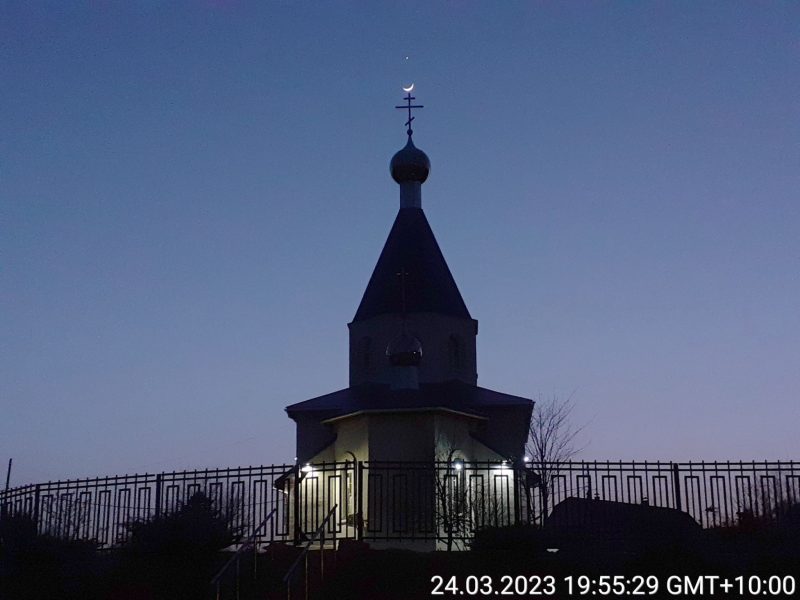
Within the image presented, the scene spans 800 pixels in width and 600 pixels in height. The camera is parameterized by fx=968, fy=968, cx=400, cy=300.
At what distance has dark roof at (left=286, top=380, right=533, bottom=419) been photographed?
25.3 m

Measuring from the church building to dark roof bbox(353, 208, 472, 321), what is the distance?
3cm

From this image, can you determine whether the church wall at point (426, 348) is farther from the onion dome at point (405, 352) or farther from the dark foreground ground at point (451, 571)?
the dark foreground ground at point (451, 571)

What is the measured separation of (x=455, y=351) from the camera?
96.9 ft

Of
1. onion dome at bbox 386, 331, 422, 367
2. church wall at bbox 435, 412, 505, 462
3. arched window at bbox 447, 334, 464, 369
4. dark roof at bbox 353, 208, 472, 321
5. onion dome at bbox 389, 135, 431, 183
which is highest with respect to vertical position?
onion dome at bbox 389, 135, 431, 183

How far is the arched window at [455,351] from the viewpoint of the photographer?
29328 mm

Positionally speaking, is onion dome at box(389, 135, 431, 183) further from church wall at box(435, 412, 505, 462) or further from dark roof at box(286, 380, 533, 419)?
church wall at box(435, 412, 505, 462)

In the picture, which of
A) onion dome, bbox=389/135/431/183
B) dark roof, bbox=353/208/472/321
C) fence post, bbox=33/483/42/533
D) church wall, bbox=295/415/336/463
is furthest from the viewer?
onion dome, bbox=389/135/431/183

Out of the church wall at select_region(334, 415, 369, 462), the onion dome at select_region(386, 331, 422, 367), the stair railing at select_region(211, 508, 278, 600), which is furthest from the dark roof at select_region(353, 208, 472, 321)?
the stair railing at select_region(211, 508, 278, 600)

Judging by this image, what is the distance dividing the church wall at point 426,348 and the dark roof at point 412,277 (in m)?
0.32

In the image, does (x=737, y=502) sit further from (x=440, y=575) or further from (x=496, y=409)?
(x=496, y=409)

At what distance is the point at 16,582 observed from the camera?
1177 cm

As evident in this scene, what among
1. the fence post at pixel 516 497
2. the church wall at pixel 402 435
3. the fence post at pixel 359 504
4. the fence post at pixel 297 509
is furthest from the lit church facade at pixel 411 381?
the fence post at pixel 516 497

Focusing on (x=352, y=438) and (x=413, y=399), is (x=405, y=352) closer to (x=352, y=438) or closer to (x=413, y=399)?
(x=413, y=399)

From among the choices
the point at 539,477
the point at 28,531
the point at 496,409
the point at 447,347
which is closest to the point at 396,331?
the point at 447,347
